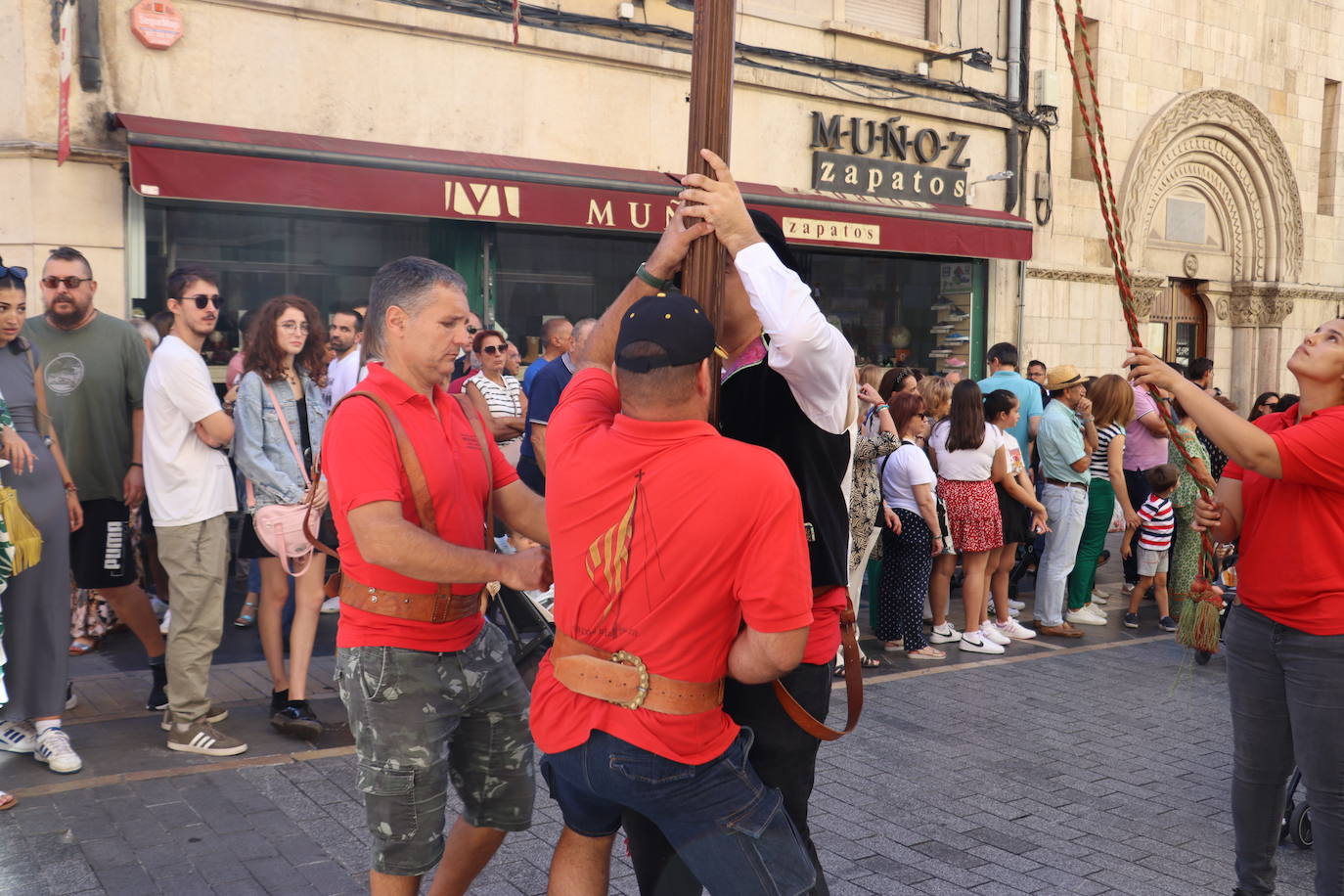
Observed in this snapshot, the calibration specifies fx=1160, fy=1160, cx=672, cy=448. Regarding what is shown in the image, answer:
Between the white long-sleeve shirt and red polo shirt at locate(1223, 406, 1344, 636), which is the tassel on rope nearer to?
the white long-sleeve shirt

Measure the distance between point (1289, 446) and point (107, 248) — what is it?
793 centimetres

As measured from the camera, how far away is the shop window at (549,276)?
10680mm

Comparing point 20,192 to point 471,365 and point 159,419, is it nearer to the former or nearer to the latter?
point 471,365

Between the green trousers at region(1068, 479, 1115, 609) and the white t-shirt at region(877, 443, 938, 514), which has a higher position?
the white t-shirt at region(877, 443, 938, 514)

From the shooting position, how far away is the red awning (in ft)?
26.9

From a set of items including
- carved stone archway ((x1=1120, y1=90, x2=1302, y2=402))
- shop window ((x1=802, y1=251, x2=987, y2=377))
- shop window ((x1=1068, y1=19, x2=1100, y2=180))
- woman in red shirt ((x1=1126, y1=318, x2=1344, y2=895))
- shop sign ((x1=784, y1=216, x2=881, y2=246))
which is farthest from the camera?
carved stone archway ((x1=1120, y1=90, x2=1302, y2=402))

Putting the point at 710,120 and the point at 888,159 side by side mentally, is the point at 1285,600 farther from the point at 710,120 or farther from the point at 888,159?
the point at 888,159

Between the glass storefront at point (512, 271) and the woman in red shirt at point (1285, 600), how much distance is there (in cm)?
732

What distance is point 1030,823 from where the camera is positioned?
461cm

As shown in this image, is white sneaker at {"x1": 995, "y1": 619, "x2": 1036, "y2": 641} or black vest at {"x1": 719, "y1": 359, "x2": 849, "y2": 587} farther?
white sneaker at {"x1": 995, "y1": 619, "x2": 1036, "y2": 641}

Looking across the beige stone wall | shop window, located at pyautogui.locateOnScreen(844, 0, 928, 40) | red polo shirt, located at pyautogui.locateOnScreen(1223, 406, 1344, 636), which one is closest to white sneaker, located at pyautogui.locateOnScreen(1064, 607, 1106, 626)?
red polo shirt, located at pyautogui.locateOnScreen(1223, 406, 1344, 636)

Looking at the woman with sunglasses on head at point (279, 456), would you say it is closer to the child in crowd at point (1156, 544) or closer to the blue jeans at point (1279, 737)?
the blue jeans at point (1279, 737)

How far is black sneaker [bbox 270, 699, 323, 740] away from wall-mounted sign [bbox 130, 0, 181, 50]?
5.51m

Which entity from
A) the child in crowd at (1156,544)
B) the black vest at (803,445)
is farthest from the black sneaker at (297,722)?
the child in crowd at (1156,544)
